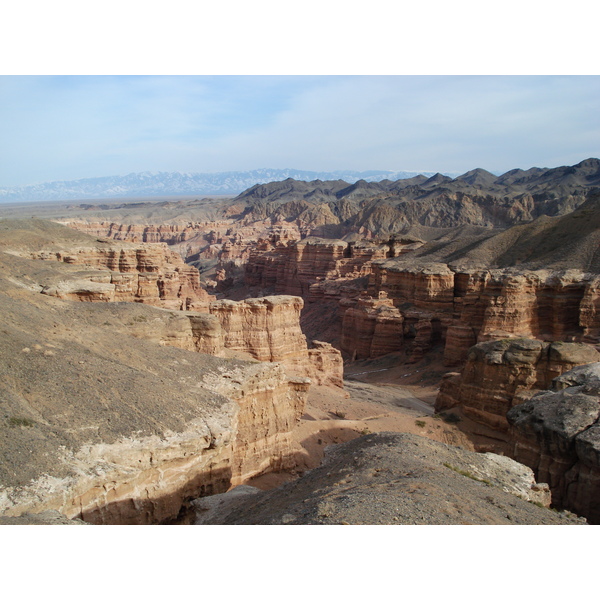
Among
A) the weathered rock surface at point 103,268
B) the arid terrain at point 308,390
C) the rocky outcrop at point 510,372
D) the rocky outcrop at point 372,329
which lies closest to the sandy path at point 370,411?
the arid terrain at point 308,390

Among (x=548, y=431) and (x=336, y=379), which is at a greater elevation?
(x=548, y=431)

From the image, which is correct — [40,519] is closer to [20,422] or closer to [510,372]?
[20,422]

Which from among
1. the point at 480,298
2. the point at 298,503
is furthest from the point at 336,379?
the point at 298,503

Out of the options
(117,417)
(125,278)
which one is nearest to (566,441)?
(117,417)

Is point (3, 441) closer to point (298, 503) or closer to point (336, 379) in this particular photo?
point (298, 503)

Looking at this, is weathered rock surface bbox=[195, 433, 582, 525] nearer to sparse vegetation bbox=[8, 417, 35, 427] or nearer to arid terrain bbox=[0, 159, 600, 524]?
arid terrain bbox=[0, 159, 600, 524]

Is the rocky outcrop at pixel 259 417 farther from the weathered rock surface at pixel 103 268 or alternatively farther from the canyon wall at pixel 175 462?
the weathered rock surface at pixel 103 268

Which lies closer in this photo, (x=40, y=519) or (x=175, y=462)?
(x=40, y=519)
